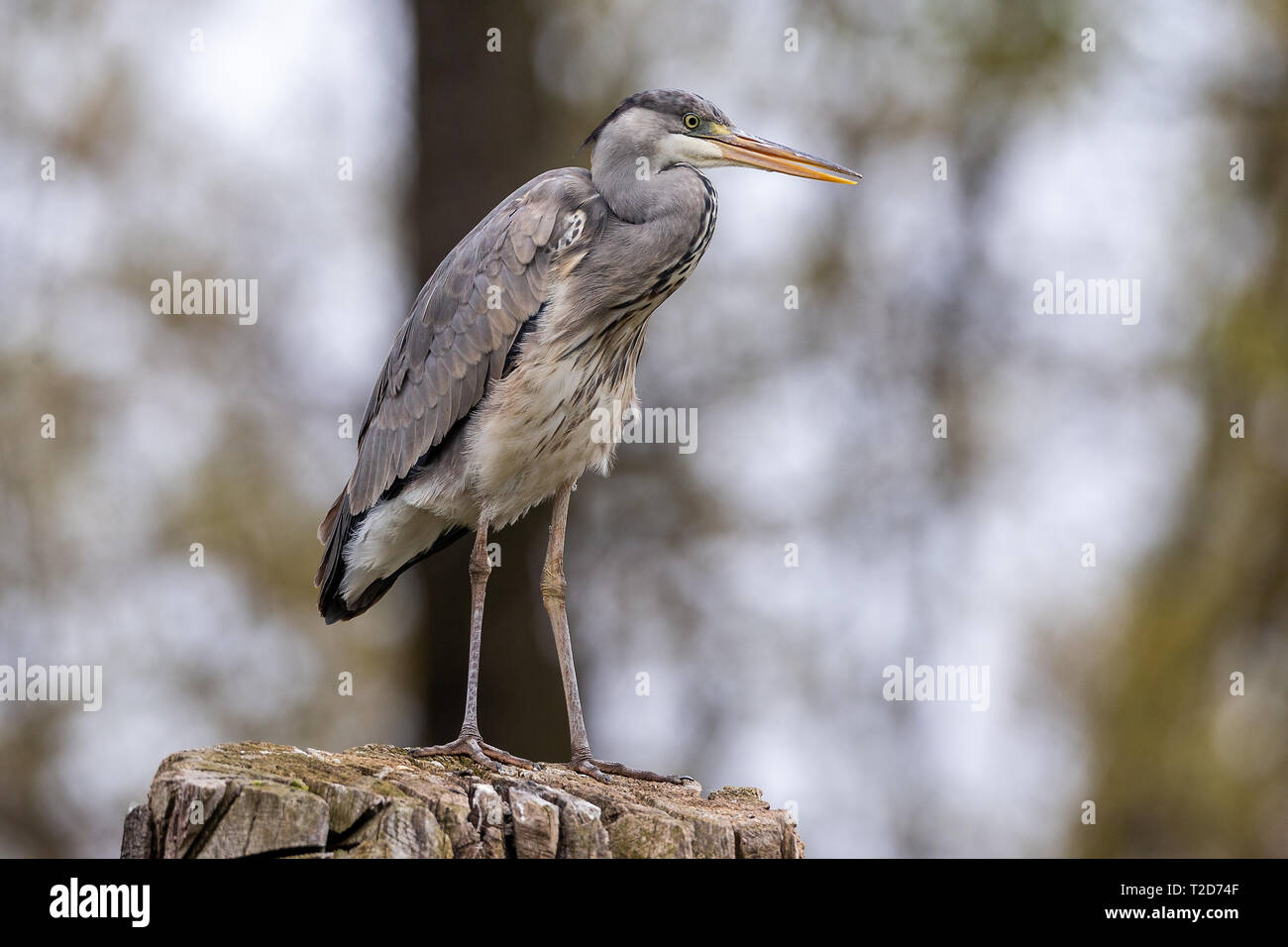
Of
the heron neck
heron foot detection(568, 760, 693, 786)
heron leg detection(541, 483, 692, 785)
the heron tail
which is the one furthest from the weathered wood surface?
the heron neck

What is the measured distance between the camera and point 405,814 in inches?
145

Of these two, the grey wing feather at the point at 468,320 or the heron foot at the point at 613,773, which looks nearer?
the heron foot at the point at 613,773

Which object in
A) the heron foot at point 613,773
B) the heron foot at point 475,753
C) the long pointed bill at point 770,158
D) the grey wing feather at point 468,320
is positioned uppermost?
the long pointed bill at point 770,158

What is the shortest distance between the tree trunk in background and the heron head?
247cm

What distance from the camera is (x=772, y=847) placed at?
13.7 feet

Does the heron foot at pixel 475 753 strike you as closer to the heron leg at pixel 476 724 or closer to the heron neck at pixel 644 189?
the heron leg at pixel 476 724

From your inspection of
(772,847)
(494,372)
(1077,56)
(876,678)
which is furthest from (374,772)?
(1077,56)

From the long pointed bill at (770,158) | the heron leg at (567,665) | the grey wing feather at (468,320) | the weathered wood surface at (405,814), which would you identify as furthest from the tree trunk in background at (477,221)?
the weathered wood surface at (405,814)

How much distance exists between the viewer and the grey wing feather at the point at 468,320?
552 cm

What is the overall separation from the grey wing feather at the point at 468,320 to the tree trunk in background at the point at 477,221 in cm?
145

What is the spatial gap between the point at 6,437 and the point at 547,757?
18.4 ft

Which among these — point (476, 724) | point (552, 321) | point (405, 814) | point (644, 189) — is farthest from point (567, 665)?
point (405, 814)
